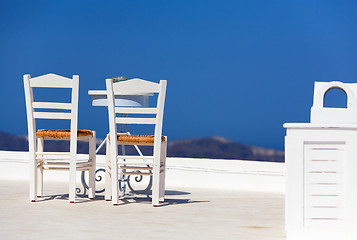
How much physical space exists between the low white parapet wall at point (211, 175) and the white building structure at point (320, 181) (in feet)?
9.80

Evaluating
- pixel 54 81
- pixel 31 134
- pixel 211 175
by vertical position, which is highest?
pixel 54 81

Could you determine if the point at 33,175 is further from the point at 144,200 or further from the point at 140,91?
the point at 140,91

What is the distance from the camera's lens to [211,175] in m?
5.80

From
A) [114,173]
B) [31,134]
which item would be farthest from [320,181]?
[31,134]

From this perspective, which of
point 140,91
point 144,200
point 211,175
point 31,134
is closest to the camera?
point 140,91

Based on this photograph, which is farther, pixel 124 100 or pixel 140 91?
pixel 124 100

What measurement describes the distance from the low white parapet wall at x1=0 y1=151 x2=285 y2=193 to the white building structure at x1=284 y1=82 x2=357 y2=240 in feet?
9.80

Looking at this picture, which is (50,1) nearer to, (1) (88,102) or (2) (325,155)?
(1) (88,102)

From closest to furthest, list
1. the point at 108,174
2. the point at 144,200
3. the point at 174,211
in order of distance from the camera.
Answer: the point at 174,211, the point at 108,174, the point at 144,200

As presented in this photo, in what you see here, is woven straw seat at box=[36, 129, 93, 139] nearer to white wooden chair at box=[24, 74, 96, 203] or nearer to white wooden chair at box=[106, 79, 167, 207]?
white wooden chair at box=[24, 74, 96, 203]

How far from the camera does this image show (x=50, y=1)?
38.7 feet

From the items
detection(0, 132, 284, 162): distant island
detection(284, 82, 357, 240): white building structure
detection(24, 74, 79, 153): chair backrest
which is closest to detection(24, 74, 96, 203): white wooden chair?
detection(24, 74, 79, 153): chair backrest

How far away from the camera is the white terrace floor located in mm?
2777

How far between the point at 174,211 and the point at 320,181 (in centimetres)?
131
